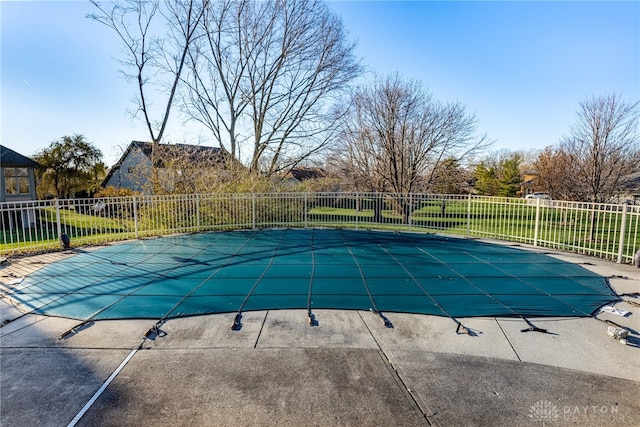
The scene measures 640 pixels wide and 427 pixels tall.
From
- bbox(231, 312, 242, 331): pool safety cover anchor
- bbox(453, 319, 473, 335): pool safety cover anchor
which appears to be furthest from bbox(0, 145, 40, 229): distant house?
bbox(453, 319, 473, 335): pool safety cover anchor

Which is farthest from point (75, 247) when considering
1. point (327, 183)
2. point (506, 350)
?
point (327, 183)

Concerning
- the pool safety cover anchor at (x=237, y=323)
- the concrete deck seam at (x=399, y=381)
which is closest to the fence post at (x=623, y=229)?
the concrete deck seam at (x=399, y=381)

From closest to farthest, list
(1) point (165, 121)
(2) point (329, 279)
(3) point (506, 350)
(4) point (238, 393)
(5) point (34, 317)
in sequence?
1. (4) point (238, 393)
2. (3) point (506, 350)
3. (5) point (34, 317)
4. (2) point (329, 279)
5. (1) point (165, 121)

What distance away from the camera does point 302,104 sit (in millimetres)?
16234

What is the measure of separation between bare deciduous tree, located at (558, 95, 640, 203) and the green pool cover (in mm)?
6550

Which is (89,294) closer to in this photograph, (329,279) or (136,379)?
(136,379)

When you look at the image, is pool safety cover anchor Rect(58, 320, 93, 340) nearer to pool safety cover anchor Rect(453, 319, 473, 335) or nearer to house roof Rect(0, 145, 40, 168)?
pool safety cover anchor Rect(453, 319, 473, 335)

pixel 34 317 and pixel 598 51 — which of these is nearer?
pixel 34 317

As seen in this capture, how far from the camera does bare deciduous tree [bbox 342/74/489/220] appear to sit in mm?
14570

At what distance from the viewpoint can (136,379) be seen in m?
2.65

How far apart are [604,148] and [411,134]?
6.89 metres

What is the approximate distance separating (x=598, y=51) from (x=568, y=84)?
12.9ft

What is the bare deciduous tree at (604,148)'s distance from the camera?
35.3ft

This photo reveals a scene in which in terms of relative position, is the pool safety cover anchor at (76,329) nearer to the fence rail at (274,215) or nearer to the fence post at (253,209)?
the fence rail at (274,215)
